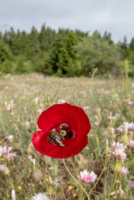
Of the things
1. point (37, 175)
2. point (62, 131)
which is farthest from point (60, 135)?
point (37, 175)

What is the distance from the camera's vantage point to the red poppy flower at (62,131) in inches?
18.6

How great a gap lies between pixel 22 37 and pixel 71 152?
4486 centimetres

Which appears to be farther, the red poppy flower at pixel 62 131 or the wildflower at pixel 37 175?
the wildflower at pixel 37 175

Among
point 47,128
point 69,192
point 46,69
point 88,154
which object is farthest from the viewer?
point 46,69

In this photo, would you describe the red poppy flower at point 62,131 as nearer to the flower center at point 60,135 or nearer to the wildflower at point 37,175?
the flower center at point 60,135

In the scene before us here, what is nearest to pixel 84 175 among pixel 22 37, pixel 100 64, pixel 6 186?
pixel 6 186

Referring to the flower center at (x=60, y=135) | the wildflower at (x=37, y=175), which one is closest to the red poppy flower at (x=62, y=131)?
the flower center at (x=60, y=135)

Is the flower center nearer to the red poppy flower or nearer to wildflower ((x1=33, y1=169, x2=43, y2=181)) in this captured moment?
the red poppy flower

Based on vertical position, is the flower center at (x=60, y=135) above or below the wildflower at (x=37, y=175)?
above

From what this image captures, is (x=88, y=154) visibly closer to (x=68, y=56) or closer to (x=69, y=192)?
(x=69, y=192)

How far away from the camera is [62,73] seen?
23.5m

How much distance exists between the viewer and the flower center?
53 centimetres

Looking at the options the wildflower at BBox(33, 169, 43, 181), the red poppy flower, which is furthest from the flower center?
the wildflower at BBox(33, 169, 43, 181)

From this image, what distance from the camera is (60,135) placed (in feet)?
1.83
